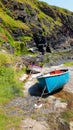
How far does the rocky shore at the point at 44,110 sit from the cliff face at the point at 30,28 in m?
35.3

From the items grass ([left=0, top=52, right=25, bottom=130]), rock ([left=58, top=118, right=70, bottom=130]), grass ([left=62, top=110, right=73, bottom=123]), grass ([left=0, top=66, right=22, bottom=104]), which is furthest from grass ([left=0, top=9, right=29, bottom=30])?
rock ([left=58, top=118, right=70, bottom=130])

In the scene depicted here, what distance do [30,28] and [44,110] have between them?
2898 inches

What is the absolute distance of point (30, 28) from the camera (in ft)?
303

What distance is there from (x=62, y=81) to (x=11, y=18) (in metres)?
61.1

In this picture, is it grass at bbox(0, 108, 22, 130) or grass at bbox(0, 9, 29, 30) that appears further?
grass at bbox(0, 9, 29, 30)

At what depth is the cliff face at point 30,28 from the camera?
74.9 m

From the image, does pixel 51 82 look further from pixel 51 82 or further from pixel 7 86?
pixel 7 86

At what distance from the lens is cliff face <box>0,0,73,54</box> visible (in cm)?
7492

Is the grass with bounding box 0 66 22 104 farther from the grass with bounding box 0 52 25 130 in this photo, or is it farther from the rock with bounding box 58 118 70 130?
the rock with bounding box 58 118 70 130

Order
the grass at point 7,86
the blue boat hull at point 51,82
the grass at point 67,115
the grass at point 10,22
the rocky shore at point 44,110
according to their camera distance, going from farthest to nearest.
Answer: the grass at point 10,22 → the blue boat hull at point 51,82 → the grass at point 7,86 → the grass at point 67,115 → the rocky shore at point 44,110

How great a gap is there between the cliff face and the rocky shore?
35.3 metres

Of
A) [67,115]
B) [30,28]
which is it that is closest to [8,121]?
[67,115]

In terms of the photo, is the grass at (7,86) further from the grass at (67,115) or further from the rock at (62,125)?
the rock at (62,125)

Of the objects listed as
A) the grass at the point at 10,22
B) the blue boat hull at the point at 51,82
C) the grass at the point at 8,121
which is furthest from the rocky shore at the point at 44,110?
the grass at the point at 10,22
